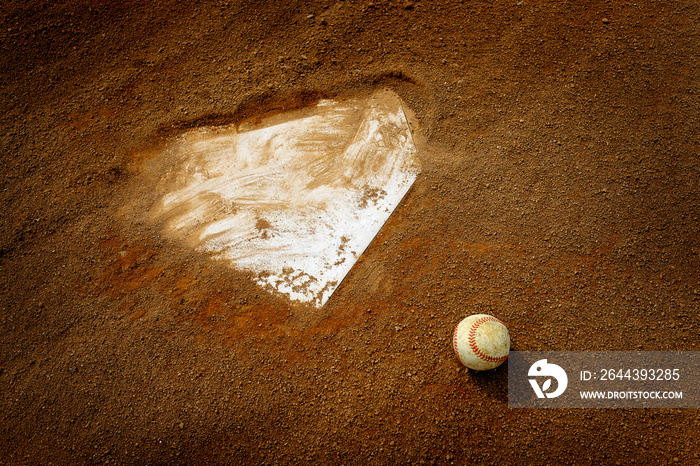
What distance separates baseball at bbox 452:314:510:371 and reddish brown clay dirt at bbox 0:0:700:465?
39 centimetres

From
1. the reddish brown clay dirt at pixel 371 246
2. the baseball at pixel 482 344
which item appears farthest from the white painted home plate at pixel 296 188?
the baseball at pixel 482 344

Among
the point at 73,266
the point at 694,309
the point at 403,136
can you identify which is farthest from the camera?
the point at 403,136

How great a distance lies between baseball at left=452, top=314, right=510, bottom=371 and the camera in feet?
11.7

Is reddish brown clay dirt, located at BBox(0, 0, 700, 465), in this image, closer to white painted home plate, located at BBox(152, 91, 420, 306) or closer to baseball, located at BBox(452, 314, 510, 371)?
white painted home plate, located at BBox(152, 91, 420, 306)

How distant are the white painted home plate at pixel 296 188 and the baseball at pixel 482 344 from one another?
5.20 feet

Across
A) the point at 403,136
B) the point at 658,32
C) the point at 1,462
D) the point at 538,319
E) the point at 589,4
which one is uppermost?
the point at 589,4

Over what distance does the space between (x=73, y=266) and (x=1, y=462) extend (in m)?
2.28

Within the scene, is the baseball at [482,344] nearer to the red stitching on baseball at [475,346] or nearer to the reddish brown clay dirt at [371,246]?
the red stitching on baseball at [475,346]

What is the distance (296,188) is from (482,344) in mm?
2971

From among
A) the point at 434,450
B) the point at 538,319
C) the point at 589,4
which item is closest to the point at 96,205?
the point at 434,450

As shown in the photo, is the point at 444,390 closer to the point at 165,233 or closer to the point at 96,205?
the point at 165,233

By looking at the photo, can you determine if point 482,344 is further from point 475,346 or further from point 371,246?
point 371,246

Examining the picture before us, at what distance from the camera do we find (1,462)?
158 inches

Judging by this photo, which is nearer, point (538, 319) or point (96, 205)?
point (538, 319)
